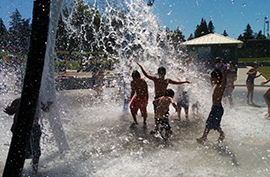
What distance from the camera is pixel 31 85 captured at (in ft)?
7.38

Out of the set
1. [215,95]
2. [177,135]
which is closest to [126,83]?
[177,135]

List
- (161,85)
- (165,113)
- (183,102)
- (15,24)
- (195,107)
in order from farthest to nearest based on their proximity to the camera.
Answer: (15,24), (195,107), (183,102), (161,85), (165,113)

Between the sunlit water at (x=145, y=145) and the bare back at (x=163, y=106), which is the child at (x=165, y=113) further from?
the sunlit water at (x=145, y=145)

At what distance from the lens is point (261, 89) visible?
11.1 m

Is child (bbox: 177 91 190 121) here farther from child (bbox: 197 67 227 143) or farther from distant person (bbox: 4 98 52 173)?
distant person (bbox: 4 98 52 173)

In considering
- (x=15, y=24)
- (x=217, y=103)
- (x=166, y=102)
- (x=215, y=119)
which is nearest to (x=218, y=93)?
(x=217, y=103)

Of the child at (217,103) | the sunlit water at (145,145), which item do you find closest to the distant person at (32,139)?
the sunlit water at (145,145)

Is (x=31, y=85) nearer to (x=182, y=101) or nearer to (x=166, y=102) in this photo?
(x=166, y=102)

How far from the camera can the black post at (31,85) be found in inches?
88.3

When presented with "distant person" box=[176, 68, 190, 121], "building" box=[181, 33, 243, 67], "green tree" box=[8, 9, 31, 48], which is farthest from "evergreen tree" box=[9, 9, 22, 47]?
"building" box=[181, 33, 243, 67]

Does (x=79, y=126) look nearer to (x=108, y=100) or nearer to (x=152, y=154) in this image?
(x=152, y=154)

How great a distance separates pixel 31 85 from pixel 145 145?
2620mm

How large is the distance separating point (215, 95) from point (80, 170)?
260 cm

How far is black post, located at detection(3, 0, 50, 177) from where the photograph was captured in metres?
2.24
